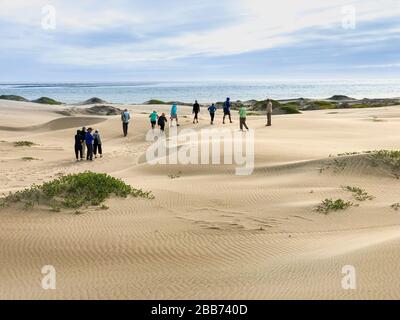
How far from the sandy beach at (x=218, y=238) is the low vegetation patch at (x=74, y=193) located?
332 millimetres

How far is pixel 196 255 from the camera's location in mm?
8438

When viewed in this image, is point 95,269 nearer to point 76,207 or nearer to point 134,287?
point 134,287

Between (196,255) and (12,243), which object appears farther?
(12,243)

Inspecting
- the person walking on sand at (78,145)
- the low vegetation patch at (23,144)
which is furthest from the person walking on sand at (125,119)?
the person walking on sand at (78,145)

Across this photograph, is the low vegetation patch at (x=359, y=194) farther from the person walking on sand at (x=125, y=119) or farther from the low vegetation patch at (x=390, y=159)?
the person walking on sand at (x=125, y=119)

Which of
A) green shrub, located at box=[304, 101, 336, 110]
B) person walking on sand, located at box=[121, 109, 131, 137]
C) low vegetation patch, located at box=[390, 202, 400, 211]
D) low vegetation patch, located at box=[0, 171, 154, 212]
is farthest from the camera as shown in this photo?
green shrub, located at box=[304, 101, 336, 110]

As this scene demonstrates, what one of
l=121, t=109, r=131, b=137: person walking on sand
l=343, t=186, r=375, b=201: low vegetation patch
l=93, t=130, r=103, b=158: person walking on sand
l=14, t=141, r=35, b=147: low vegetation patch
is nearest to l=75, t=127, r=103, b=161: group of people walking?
l=93, t=130, r=103, b=158: person walking on sand

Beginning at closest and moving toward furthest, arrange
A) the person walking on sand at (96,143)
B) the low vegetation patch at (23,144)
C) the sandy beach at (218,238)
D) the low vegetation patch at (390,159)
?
the sandy beach at (218,238)
the low vegetation patch at (390,159)
the person walking on sand at (96,143)
the low vegetation patch at (23,144)

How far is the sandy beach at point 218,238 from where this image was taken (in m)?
6.89

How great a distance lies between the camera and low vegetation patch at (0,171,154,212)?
36.7 ft

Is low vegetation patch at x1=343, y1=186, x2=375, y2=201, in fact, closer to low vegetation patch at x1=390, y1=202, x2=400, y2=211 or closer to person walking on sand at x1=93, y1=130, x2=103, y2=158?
low vegetation patch at x1=390, y1=202, x2=400, y2=211

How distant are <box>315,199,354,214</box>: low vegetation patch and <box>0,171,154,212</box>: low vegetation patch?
169 inches
